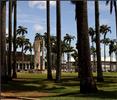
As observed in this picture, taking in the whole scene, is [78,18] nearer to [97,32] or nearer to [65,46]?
[97,32]

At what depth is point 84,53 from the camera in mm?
24609

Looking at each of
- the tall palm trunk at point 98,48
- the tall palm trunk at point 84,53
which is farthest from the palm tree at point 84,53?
the tall palm trunk at point 98,48

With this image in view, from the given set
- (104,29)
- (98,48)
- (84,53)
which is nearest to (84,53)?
(84,53)

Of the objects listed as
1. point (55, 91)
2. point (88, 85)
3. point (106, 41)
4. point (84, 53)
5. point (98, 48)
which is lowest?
point (55, 91)

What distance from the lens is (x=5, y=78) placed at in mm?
35438

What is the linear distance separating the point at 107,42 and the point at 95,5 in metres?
128

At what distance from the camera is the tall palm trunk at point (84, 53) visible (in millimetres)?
24500

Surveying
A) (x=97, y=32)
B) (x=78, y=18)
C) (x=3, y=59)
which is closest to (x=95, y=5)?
(x=97, y=32)

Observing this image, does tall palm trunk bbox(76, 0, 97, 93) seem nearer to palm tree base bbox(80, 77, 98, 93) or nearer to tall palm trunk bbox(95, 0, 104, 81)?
palm tree base bbox(80, 77, 98, 93)

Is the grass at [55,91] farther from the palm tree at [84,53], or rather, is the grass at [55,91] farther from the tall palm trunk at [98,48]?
the tall palm trunk at [98,48]

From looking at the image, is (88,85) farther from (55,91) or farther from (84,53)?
(55,91)

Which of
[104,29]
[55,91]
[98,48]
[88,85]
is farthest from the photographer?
[104,29]

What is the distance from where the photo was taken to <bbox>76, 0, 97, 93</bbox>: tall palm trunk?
2450 cm

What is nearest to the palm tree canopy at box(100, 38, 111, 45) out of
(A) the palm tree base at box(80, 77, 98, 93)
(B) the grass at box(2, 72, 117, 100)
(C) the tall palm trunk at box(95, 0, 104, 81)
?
(C) the tall palm trunk at box(95, 0, 104, 81)
